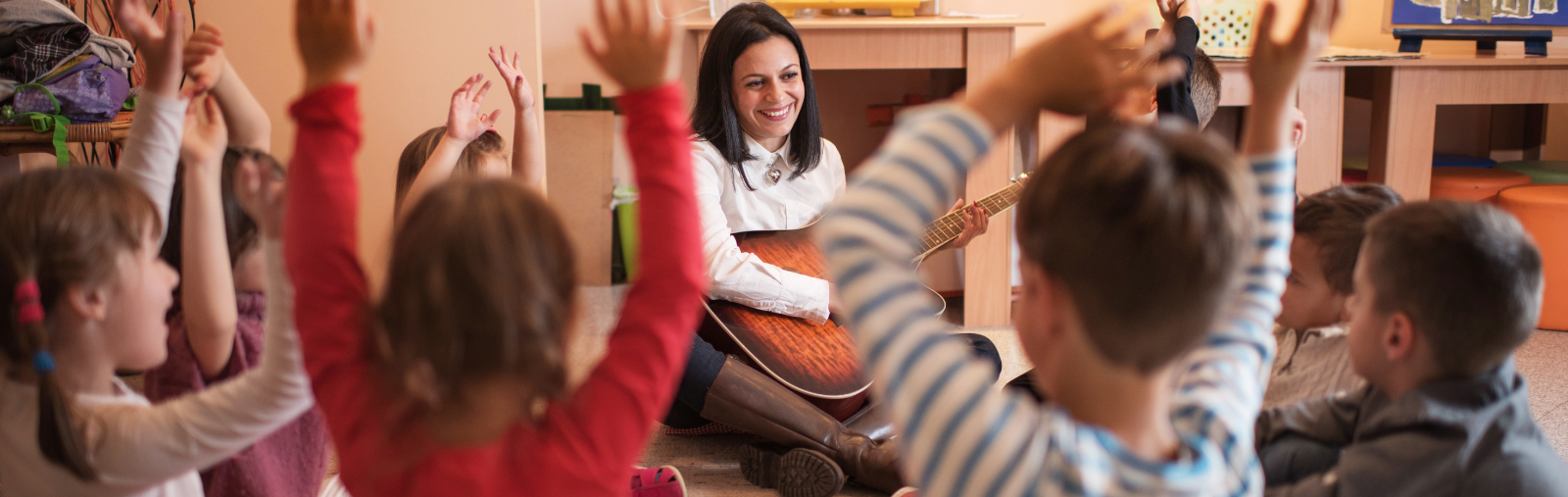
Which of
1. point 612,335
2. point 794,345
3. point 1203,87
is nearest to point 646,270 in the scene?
point 612,335

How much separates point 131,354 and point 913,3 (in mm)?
2145

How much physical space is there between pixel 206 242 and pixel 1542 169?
3329 millimetres

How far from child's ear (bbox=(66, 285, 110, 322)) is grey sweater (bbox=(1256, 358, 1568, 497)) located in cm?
98

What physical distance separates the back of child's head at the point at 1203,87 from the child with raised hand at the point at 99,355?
1.68 m

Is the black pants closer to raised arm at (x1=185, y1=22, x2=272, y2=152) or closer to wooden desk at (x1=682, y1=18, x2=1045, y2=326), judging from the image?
raised arm at (x1=185, y1=22, x2=272, y2=152)

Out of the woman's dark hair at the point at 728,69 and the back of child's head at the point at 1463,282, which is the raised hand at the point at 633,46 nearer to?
the back of child's head at the point at 1463,282

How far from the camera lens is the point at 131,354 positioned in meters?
0.80

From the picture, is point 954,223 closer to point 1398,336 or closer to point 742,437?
point 742,437

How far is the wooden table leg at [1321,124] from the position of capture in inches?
104

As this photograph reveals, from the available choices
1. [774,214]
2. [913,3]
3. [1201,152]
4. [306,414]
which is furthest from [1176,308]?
[913,3]

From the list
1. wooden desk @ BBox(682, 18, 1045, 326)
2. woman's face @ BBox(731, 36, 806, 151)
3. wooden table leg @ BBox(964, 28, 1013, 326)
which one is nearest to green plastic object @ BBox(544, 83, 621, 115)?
wooden desk @ BBox(682, 18, 1045, 326)

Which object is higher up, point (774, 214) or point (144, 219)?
point (144, 219)

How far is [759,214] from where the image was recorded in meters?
1.98

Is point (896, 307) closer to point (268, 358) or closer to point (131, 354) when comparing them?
point (268, 358)
